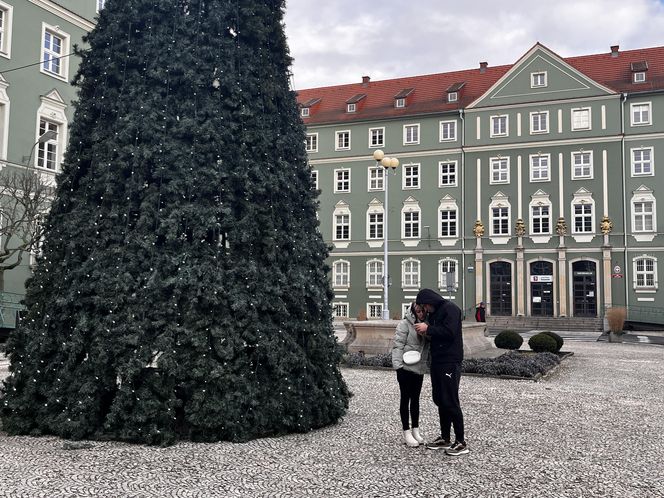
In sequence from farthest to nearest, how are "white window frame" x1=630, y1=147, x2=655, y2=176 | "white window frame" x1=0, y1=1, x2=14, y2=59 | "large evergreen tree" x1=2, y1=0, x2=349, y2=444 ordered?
"white window frame" x1=630, y1=147, x2=655, y2=176, "white window frame" x1=0, y1=1, x2=14, y2=59, "large evergreen tree" x1=2, y1=0, x2=349, y2=444

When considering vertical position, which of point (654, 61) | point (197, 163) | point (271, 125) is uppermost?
point (654, 61)

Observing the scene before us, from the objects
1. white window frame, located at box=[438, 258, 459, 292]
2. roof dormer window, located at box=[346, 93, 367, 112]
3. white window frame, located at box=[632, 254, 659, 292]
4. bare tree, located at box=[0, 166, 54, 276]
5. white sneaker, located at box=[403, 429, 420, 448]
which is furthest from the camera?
roof dormer window, located at box=[346, 93, 367, 112]

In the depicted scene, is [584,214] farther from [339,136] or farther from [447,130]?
[339,136]

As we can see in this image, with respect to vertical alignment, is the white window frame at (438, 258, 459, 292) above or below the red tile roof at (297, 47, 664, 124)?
below

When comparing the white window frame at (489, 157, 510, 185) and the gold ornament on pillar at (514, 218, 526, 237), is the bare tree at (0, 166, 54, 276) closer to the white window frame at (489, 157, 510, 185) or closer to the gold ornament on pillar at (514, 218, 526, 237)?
the gold ornament on pillar at (514, 218, 526, 237)

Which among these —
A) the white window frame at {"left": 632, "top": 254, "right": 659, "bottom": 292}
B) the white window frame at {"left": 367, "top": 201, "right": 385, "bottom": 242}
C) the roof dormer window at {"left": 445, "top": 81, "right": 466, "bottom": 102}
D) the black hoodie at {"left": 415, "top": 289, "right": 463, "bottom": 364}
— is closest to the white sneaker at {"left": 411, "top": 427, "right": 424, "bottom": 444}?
the black hoodie at {"left": 415, "top": 289, "right": 463, "bottom": 364}

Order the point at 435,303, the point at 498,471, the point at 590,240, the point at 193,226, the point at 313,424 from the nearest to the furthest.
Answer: the point at 498,471
the point at 435,303
the point at 193,226
the point at 313,424
the point at 590,240

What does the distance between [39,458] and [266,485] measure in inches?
90.9

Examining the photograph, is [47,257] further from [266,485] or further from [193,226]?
[266,485]

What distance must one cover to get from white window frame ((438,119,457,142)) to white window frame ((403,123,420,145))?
1716mm

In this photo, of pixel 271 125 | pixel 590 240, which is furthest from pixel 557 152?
pixel 271 125

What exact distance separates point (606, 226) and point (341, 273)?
19034 mm

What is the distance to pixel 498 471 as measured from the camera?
608 centimetres

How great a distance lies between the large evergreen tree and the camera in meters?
6.80
